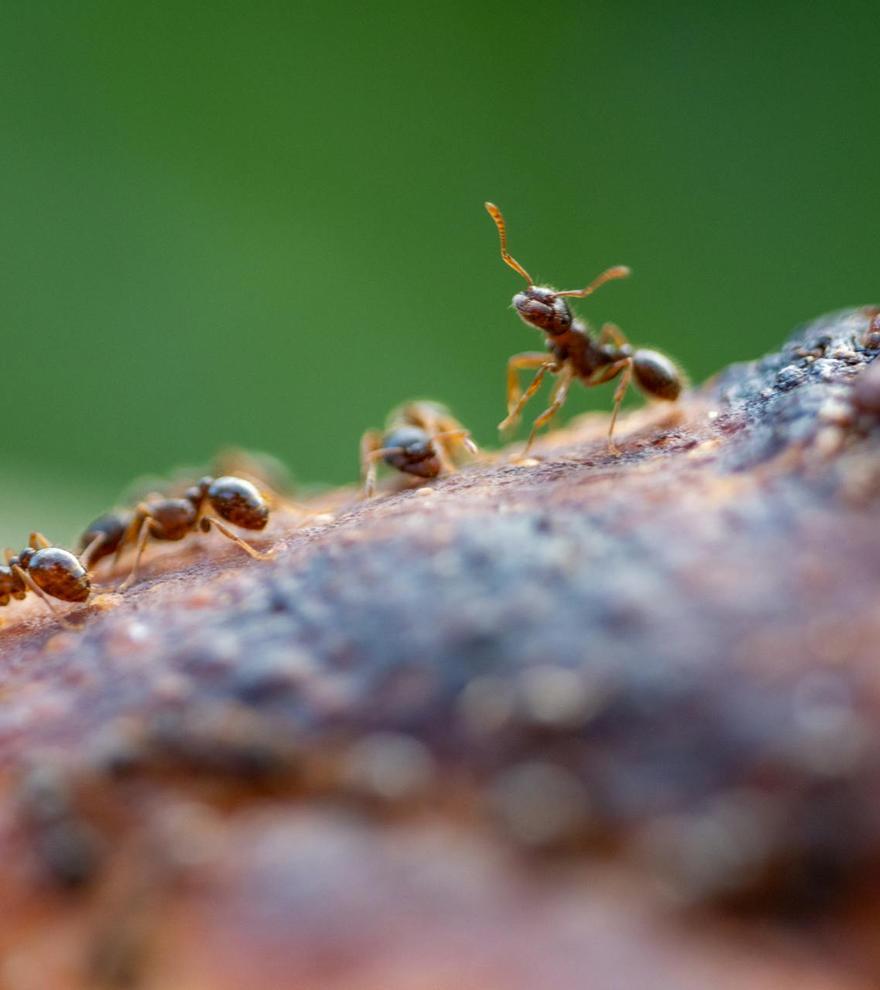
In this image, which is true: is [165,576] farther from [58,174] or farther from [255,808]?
[58,174]

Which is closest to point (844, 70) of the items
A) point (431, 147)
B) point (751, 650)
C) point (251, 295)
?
point (431, 147)

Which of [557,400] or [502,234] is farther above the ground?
[502,234]

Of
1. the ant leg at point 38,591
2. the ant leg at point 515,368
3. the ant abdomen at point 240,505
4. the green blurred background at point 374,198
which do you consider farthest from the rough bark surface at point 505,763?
the green blurred background at point 374,198

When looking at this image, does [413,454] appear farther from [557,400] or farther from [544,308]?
[544,308]

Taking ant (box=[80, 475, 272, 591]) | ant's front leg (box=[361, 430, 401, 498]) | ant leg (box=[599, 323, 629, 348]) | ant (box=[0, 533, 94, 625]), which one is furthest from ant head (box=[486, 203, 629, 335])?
ant (box=[0, 533, 94, 625])

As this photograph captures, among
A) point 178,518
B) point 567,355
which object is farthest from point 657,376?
point 178,518

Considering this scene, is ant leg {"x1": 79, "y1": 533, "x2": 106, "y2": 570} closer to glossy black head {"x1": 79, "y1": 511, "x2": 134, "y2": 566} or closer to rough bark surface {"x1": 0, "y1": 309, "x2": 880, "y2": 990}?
glossy black head {"x1": 79, "y1": 511, "x2": 134, "y2": 566}
